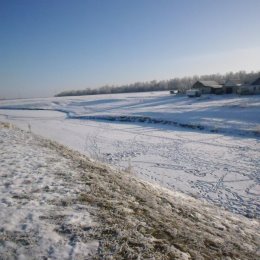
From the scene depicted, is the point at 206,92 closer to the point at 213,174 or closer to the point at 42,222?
the point at 213,174

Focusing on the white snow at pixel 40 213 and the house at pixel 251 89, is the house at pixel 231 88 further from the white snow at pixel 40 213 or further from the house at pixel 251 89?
the white snow at pixel 40 213

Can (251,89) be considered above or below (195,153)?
above

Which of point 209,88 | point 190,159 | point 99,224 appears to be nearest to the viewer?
point 99,224

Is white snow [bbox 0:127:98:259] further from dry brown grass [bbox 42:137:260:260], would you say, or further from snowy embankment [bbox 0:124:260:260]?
dry brown grass [bbox 42:137:260:260]

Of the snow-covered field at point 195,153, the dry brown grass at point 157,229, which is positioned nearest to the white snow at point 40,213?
the dry brown grass at point 157,229

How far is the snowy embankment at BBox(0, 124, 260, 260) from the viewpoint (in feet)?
15.2

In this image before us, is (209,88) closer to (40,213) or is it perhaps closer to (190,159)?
(190,159)

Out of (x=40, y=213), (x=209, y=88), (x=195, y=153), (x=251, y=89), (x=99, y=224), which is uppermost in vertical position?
(x=209, y=88)

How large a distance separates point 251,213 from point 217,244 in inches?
203

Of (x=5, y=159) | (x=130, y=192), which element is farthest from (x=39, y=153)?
(x=130, y=192)

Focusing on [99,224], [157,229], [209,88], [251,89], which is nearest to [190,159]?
[157,229]

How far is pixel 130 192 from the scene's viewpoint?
312 inches

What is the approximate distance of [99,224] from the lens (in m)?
5.42

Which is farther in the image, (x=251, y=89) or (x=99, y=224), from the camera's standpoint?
(x=251, y=89)
